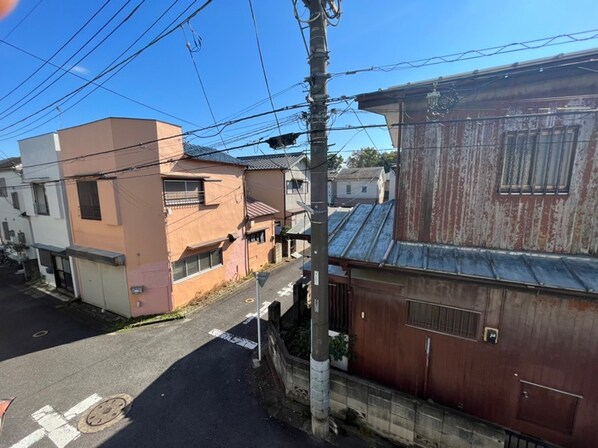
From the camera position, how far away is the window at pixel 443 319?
4.92 m

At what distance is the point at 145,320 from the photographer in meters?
10.5

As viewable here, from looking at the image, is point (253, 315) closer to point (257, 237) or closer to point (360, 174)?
point (257, 237)

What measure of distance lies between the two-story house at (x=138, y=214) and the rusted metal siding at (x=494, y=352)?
27.6ft

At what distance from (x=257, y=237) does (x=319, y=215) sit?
1232 centimetres

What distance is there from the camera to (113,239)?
10.7 meters

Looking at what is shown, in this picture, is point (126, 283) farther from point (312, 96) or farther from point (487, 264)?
point (487, 264)

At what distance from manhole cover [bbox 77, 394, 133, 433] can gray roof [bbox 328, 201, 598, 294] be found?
6.31 metres

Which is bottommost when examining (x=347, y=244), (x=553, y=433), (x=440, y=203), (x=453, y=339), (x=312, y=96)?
(x=553, y=433)

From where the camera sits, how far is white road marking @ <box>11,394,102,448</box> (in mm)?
5496

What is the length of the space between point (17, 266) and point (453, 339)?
86.4ft

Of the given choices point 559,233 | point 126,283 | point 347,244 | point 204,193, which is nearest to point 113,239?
point 126,283

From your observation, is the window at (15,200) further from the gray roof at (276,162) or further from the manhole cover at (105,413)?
the manhole cover at (105,413)

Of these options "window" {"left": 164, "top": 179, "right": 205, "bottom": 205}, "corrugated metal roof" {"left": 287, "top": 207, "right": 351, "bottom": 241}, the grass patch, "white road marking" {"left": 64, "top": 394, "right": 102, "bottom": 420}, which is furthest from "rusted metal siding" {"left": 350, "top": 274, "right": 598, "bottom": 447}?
"window" {"left": 164, "top": 179, "right": 205, "bottom": 205}

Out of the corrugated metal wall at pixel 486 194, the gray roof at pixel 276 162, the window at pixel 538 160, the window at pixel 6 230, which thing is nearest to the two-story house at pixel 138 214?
the gray roof at pixel 276 162
